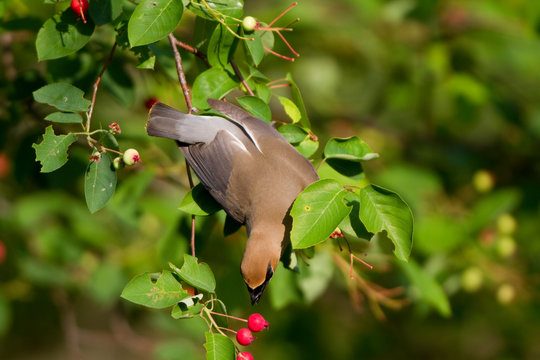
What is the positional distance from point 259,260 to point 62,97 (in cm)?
88

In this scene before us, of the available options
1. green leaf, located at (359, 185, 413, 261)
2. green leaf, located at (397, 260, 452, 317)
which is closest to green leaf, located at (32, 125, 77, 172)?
green leaf, located at (359, 185, 413, 261)

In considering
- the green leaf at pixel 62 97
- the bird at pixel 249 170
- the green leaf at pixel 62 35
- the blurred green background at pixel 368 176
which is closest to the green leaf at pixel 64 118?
the green leaf at pixel 62 97

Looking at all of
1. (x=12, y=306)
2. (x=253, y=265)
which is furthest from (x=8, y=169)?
(x=253, y=265)

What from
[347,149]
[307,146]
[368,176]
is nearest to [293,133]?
[307,146]

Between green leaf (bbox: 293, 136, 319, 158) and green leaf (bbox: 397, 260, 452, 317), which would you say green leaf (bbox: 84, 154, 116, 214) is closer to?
green leaf (bbox: 293, 136, 319, 158)

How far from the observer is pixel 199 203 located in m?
2.22

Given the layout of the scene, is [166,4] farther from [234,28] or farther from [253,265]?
[253,265]

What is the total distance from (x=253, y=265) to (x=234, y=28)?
85cm

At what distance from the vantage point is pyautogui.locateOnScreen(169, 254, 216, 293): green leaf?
1.81m

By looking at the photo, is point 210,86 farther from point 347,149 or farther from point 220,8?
point 347,149

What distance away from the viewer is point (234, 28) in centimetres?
224

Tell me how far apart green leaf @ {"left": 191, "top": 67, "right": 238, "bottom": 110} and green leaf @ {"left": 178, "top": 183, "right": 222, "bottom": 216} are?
311mm

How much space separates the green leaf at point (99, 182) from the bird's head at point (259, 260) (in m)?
0.55

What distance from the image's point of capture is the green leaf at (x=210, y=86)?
2.25 meters
